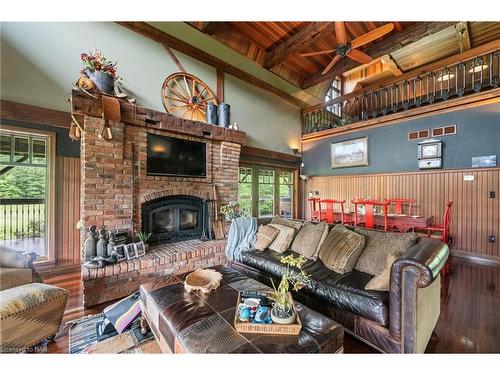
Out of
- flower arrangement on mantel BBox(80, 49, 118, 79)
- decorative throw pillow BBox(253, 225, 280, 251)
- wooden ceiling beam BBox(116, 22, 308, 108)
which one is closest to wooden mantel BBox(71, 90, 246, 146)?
flower arrangement on mantel BBox(80, 49, 118, 79)

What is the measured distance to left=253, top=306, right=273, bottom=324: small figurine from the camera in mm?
1262

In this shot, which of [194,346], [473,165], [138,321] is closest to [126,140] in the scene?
[138,321]

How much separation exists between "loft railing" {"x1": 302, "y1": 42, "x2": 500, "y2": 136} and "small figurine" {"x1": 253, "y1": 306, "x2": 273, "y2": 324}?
5.47 m

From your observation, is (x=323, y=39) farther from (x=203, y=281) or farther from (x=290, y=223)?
(x=203, y=281)

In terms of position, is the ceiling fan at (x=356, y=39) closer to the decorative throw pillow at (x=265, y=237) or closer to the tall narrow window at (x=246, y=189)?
the tall narrow window at (x=246, y=189)

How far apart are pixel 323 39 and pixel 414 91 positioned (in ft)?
8.17

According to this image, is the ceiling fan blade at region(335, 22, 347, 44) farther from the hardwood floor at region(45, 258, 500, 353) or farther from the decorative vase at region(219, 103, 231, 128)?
the hardwood floor at region(45, 258, 500, 353)

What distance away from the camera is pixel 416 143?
4.59m

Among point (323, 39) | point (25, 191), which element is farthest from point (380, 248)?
point (323, 39)

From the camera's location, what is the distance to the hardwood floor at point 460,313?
165 centimetres

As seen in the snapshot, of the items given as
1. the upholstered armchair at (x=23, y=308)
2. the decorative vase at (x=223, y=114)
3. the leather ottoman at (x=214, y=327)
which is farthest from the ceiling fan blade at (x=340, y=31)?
the upholstered armchair at (x=23, y=308)

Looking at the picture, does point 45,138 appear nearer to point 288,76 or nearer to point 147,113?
point 147,113

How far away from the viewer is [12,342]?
58.5 inches
